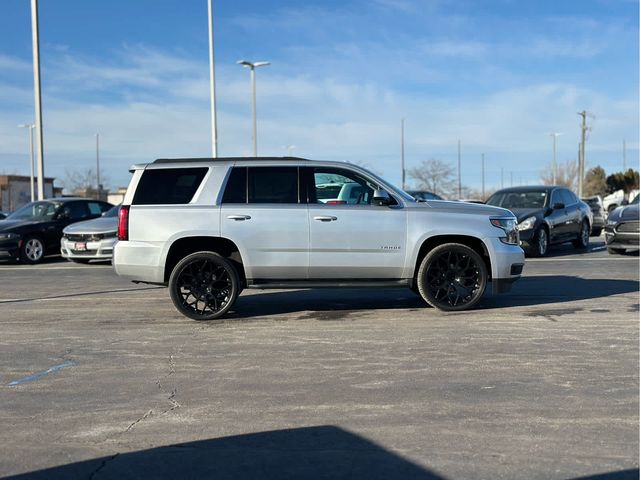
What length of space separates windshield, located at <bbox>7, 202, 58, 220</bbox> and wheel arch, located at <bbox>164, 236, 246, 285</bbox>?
1036 centimetres

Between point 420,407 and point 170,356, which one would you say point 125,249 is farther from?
point 420,407

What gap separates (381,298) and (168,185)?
3495 mm

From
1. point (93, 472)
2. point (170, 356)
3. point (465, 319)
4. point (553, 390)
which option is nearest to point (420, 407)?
point (553, 390)

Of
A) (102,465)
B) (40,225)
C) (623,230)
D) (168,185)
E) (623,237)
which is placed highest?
(168,185)

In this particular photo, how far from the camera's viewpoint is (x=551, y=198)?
54.2ft

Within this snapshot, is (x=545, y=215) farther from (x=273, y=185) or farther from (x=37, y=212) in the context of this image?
(x=37, y=212)

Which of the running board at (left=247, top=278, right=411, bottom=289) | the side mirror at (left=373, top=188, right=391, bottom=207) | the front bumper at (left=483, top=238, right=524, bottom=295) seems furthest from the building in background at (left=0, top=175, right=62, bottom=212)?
the front bumper at (left=483, top=238, right=524, bottom=295)

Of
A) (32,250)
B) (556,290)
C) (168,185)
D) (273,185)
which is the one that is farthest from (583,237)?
(32,250)

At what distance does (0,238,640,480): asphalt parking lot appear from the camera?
13.1 ft

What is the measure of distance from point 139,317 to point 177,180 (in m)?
1.80

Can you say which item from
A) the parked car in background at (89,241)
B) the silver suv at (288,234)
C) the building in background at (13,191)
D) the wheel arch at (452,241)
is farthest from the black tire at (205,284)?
the building in background at (13,191)

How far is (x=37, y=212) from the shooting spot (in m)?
17.8

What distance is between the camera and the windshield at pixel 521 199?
1652cm

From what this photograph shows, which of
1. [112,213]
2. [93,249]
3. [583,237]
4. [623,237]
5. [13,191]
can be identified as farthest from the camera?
[13,191]
